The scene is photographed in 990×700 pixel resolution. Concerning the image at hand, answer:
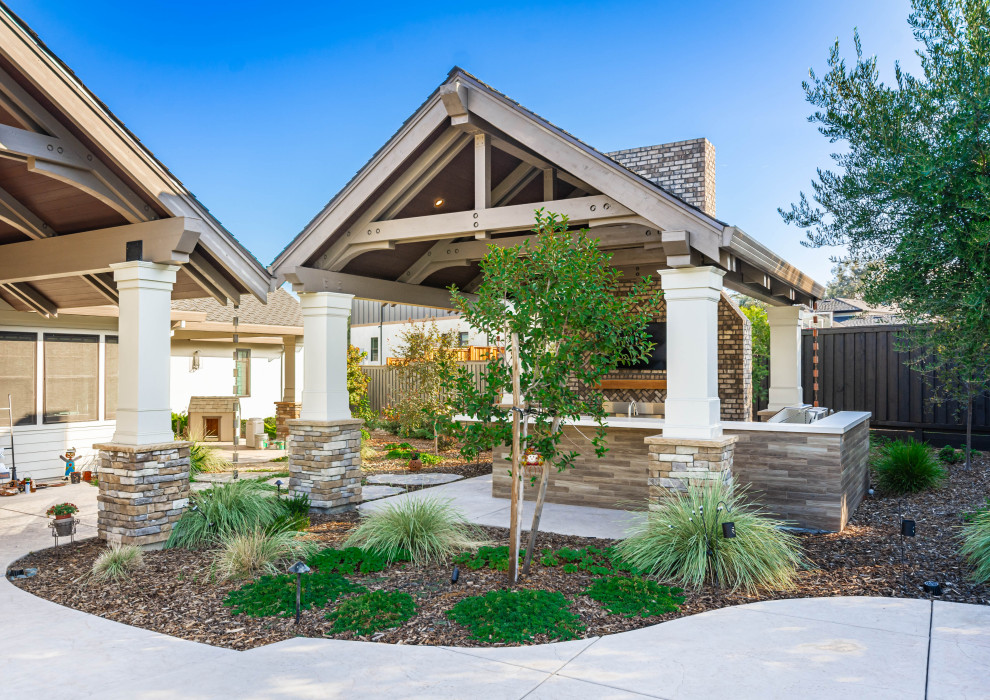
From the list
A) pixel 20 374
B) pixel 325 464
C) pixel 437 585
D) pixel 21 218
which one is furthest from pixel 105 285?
pixel 437 585

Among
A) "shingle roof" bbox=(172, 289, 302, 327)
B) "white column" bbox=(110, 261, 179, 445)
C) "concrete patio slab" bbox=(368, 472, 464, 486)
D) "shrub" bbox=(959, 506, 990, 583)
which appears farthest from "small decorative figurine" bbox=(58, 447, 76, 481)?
"shrub" bbox=(959, 506, 990, 583)

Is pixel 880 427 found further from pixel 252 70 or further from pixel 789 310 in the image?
pixel 252 70

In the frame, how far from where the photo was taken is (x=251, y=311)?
16.1 m

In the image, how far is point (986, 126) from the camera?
247 inches

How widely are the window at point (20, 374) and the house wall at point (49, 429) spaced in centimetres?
5

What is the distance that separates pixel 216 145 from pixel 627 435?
28.0 meters

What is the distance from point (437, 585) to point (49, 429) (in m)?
8.60

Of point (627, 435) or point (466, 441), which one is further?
point (627, 435)

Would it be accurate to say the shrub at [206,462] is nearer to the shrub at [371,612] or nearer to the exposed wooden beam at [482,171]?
the exposed wooden beam at [482,171]

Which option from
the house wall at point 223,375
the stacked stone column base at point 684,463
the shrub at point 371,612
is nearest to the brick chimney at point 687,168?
the stacked stone column base at point 684,463

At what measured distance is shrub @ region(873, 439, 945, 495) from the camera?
8.95 m

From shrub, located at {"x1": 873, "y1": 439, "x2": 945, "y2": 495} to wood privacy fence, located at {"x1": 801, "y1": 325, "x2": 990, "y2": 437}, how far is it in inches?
144

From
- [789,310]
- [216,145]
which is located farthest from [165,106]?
[789,310]

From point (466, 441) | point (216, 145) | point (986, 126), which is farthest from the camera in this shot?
point (216, 145)
